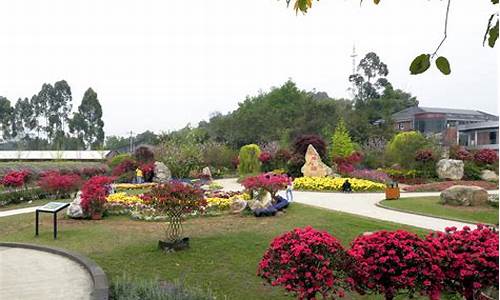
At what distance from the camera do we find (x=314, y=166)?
22359mm

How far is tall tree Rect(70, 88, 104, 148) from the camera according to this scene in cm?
5534

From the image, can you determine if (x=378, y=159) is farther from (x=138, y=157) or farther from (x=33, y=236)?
(x=33, y=236)

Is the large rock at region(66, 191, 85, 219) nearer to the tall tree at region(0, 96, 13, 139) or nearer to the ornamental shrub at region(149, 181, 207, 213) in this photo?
the ornamental shrub at region(149, 181, 207, 213)

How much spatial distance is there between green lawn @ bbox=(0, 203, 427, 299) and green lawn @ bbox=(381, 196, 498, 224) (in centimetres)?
277

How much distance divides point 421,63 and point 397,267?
360 centimetres

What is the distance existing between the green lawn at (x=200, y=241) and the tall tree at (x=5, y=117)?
4396 centimetres

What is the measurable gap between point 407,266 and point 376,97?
2186 inches

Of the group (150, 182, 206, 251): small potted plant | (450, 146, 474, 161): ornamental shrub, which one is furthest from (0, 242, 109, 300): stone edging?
(450, 146, 474, 161): ornamental shrub

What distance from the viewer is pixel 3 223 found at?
448 inches

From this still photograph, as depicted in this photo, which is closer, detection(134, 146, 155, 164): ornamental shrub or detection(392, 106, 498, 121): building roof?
detection(134, 146, 155, 164): ornamental shrub

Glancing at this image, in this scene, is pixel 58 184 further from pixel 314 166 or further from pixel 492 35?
pixel 492 35

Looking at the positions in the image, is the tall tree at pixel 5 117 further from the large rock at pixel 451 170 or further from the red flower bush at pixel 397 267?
the red flower bush at pixel 397 267

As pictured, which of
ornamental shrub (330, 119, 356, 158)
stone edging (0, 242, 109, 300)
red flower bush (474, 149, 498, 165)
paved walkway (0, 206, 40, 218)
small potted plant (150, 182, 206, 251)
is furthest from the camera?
ornamental shrub (330, 119, 356, 158)

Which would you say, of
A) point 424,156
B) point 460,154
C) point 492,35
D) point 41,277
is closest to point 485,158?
point 460,154
